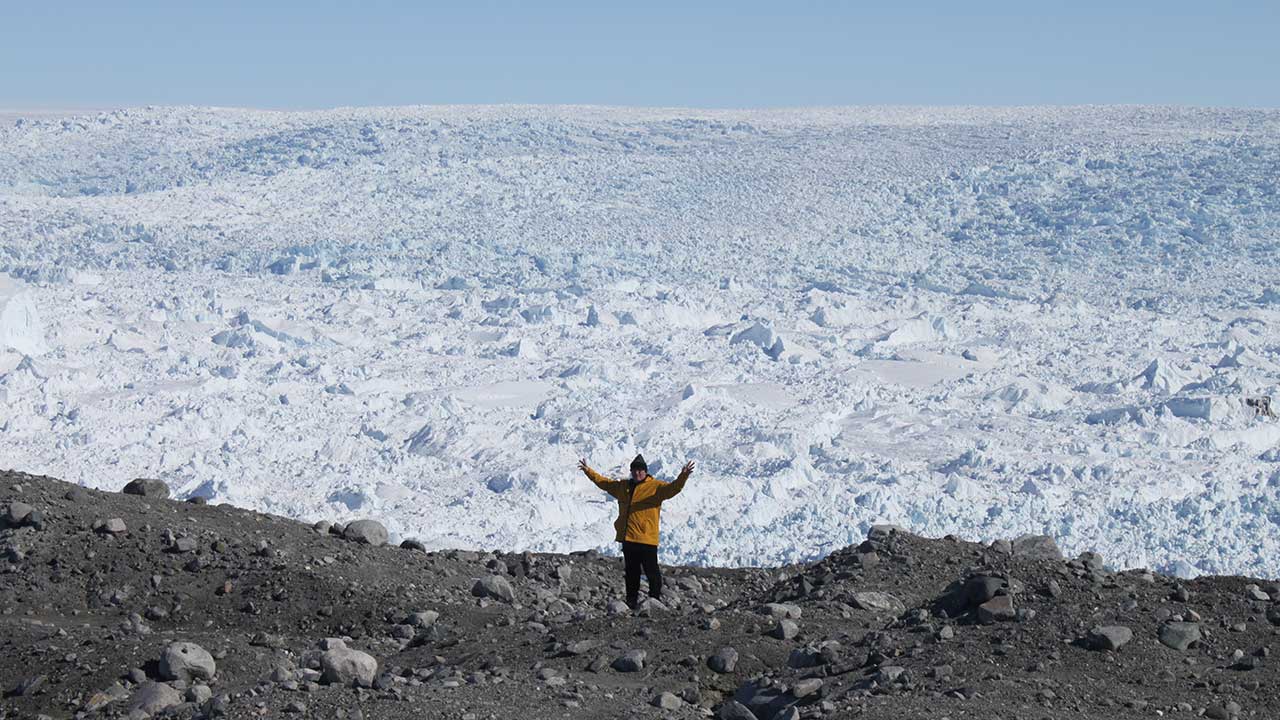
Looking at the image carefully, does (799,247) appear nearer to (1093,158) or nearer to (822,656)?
(1093,158)

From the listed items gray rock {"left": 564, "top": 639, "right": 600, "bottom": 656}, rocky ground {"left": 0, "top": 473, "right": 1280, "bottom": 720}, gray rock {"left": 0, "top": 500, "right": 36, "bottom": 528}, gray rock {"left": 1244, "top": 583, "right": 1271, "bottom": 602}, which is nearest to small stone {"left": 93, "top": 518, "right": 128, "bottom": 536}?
rocky ground {"left": 0, "top": 473, "right": 1280, "bottom": 720}

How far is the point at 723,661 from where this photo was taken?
14.4ft

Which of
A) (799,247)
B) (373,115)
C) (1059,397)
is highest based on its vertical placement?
(373,115)

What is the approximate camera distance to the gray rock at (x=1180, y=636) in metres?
4.20

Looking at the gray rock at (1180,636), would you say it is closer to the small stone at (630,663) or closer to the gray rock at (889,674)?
the gray rock at (889,674)

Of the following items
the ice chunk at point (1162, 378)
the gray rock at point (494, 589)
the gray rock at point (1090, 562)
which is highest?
the gray rock at point (1090, 562)

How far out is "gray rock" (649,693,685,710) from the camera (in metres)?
3.99

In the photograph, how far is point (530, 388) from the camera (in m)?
13.2

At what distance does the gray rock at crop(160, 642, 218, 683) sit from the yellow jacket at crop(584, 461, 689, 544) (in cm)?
159

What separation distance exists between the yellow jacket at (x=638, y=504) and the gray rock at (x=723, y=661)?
3.00 feet

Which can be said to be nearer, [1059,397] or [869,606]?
[869,606]

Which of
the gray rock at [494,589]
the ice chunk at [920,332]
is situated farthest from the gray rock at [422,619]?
the ice chunk at [920,332]

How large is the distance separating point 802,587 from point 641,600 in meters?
0.69

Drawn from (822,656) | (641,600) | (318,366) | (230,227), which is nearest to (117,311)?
(318,366)
